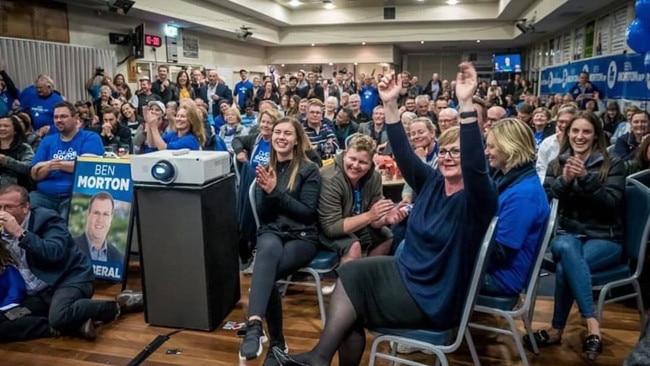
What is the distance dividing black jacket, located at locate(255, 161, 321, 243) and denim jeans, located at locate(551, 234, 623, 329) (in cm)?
126

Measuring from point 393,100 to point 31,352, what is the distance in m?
2.30

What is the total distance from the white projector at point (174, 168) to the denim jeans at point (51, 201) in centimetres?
125

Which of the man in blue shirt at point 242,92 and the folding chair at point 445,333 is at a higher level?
the man in blue shirt at point 242,92

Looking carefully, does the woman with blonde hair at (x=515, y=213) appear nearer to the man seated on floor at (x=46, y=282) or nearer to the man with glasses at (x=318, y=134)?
the man seated on floor at (x=46, y=282)

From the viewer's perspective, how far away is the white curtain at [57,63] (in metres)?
7.26

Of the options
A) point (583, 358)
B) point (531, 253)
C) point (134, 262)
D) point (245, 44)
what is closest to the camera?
point (531, 253)

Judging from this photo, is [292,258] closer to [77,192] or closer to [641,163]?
[77,192]

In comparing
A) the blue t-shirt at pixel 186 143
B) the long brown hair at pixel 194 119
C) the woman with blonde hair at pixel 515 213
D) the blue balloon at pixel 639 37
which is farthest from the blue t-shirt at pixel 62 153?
the blue balloon at pixel 639 37

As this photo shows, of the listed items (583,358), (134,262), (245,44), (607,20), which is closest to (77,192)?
(134,262)

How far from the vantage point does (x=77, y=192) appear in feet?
11.6

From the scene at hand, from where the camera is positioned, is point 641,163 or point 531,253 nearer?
point 531,253

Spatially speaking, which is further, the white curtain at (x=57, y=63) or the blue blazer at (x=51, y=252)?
the white curtain at (x=57, y=63)

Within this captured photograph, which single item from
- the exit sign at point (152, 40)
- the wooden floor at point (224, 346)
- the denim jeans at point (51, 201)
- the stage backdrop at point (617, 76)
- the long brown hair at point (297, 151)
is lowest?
the wooden floor at point (224, 346)

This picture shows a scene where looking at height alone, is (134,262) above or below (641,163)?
below
